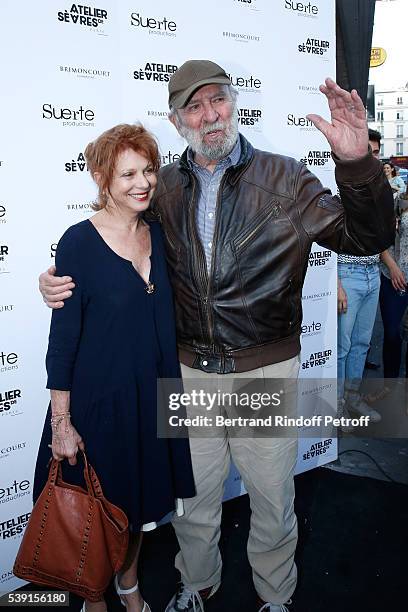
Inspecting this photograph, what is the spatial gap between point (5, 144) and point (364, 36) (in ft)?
7.76

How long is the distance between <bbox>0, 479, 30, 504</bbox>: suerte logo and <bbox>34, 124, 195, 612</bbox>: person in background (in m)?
0.60

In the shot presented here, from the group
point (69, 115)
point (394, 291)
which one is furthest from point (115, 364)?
point (394, 291)

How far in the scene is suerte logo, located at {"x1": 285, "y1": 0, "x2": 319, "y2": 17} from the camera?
Answer: 2.66m

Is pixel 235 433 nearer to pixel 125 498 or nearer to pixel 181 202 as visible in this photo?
pixel 125 498

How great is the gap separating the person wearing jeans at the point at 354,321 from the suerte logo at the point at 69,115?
6.26ft

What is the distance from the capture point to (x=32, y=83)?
2.05 meters

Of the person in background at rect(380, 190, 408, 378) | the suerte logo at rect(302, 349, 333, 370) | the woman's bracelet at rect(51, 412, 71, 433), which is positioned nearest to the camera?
the woman's bracelet at rect(51, 412, 71, 433)

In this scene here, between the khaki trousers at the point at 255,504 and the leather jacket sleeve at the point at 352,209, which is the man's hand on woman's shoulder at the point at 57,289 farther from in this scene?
the leather jacket sleeve at the point at 352,209

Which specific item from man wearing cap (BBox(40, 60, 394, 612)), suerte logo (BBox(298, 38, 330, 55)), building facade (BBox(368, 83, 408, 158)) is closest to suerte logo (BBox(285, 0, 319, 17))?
suerte logo (BBox(298, 38, 330, 55))

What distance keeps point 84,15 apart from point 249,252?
1.31m

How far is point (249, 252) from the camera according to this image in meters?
Answer: 1.73

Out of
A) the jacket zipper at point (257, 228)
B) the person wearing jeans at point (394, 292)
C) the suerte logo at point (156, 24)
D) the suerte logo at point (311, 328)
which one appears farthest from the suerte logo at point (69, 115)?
the person wearing jeans at point (394, 292)

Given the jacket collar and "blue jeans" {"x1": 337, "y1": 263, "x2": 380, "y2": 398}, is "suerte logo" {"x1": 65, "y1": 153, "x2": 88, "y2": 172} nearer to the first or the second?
the jacket collar

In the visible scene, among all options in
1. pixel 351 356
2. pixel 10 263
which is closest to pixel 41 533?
pixel 10 263
